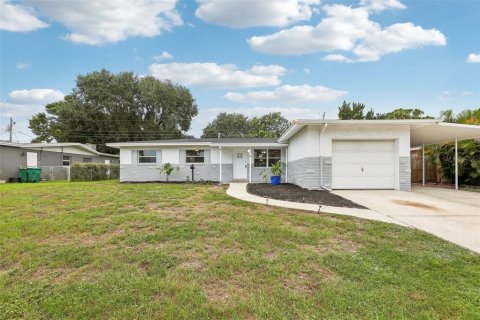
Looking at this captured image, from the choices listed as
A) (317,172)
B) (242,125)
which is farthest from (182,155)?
(242,125)

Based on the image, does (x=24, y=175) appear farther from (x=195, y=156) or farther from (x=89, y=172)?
(x=195, y=156)

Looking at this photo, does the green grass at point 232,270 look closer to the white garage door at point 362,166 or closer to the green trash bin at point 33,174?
the white garage door at point 362,166

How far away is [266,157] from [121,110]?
82.1 feet

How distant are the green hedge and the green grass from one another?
15.7m

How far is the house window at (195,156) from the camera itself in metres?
17.0

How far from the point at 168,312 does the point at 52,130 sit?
1665 inches

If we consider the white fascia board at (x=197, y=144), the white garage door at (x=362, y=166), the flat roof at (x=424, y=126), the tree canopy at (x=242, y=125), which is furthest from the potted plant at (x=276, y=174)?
the tree canopy at (x=242, y=125)

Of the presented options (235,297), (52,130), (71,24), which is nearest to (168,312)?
(235,297)

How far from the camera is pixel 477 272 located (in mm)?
3318

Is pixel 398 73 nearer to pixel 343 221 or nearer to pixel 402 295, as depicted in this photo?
pixel 343 221

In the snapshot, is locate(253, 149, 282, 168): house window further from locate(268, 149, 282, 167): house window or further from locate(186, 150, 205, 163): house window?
locate(186, 150, 205, 163): house window

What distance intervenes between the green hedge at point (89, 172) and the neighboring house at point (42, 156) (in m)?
2.92

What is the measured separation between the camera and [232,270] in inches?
136

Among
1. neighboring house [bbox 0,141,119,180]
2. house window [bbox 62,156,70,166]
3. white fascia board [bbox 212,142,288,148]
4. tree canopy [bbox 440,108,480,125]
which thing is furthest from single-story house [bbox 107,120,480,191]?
house window [bbox 62,156,70,166]
